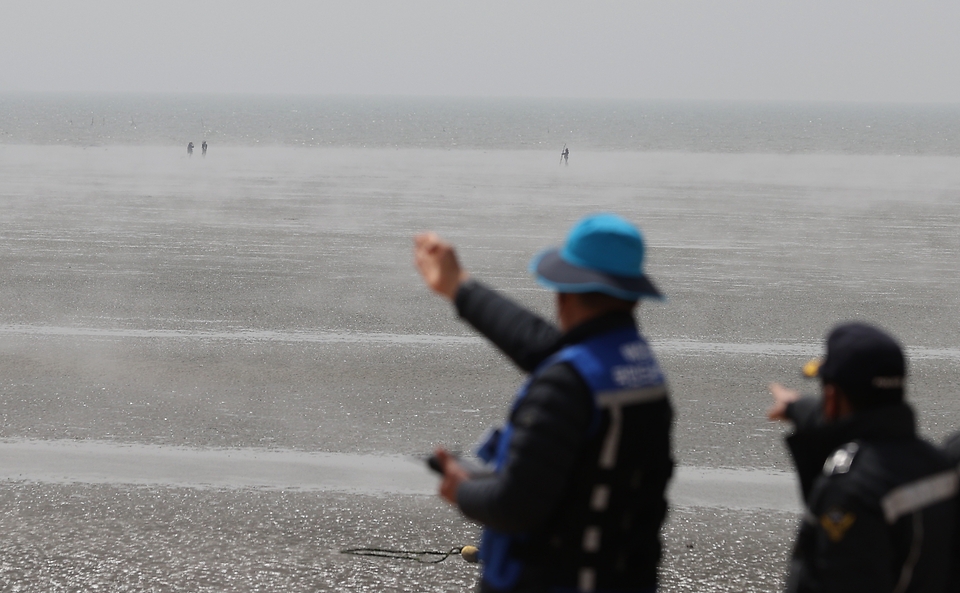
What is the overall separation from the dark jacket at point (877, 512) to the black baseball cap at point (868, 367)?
0.04 m

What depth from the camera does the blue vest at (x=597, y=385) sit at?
2.34 meters

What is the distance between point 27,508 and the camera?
5.81 meters

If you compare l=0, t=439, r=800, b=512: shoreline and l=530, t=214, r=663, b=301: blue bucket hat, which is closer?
l=530, t=214, r=663, b=301: blue bucket hat

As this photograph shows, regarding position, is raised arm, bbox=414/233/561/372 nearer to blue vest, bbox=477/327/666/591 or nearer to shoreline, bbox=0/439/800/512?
blue vest, bbox=477/327/666/591

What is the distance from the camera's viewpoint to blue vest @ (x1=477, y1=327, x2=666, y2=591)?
2.34m

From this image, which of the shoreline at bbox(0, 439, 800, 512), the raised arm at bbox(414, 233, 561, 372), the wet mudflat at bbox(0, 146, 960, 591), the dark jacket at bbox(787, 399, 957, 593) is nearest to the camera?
the dark jacket at bbox(787, 399, 957, 593)

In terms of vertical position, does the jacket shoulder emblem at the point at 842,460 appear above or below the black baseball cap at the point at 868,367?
below

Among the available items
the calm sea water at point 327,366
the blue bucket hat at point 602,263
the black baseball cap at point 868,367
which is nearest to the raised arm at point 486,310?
the blue bucket hat at point 602,263

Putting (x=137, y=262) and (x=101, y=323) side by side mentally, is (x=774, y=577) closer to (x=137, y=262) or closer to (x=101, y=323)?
(x=101, y=323)

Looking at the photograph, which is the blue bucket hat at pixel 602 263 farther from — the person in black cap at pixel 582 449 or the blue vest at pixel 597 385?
the blue vest at pixel 597 385

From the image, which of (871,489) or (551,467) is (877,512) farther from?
(551,467)

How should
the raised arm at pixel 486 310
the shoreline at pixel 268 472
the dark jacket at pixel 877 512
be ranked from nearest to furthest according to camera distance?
the dark jacket at pixel 877 512 → the raised arm at pixel 486 310 → the shoreline at pixel 268 472

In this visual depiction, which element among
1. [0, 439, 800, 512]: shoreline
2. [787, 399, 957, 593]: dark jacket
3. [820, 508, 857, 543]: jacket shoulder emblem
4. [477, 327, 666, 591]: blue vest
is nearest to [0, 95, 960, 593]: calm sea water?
[0, 439, 800, 512]: shoreline

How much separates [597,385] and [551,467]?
7.9 inches
